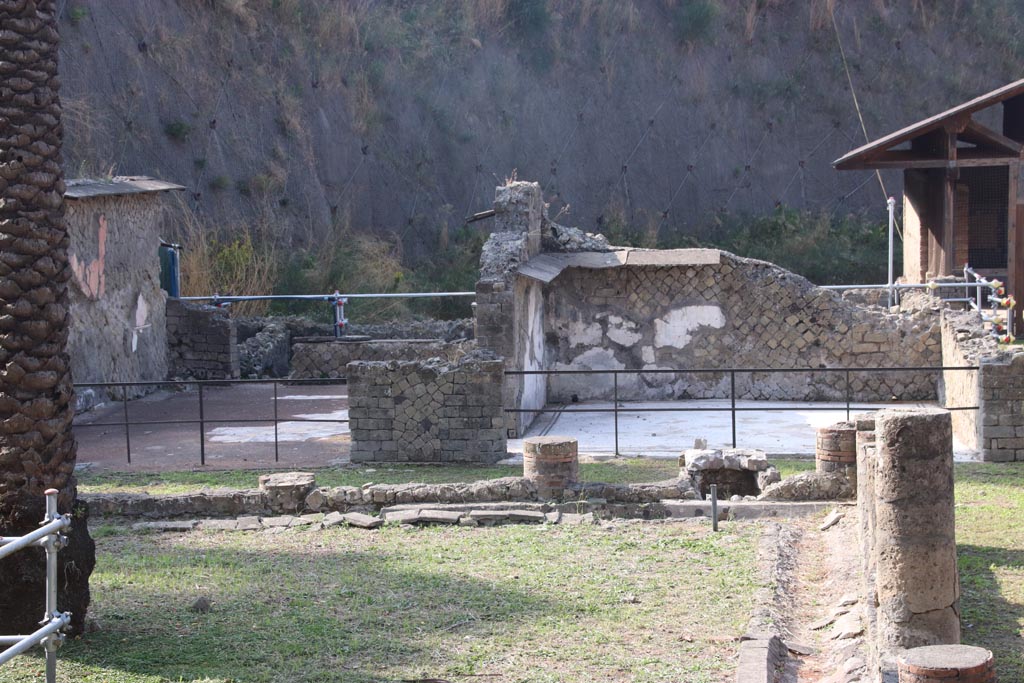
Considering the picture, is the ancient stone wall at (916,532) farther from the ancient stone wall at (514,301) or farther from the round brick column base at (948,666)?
the ancient stone wall at (514,301)

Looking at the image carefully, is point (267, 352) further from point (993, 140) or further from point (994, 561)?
point (994, 561)

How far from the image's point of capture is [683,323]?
803 inches

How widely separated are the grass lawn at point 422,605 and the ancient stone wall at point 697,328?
8.86 metres

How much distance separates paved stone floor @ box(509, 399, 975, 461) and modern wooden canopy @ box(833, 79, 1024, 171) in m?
7.48

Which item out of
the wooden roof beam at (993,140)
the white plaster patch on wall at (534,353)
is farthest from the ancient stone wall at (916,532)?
the wooden roof beam at (993,140)

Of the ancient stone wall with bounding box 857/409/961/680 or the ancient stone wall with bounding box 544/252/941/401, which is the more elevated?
the ancient stone wall with bounding box 544/252/941/401

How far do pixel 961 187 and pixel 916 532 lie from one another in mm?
21685

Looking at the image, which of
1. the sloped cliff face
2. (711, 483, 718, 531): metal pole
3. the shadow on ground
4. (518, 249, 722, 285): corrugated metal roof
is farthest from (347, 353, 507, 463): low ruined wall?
the sloped cliff face

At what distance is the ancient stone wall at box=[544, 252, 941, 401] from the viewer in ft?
66.0

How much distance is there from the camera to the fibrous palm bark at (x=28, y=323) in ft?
27.7

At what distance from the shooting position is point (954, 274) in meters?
25.8

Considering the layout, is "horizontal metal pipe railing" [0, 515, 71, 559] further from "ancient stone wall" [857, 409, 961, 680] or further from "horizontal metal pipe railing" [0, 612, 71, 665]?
"ancient stone wall" [857, 409, 961, 680]

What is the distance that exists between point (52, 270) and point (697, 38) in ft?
118

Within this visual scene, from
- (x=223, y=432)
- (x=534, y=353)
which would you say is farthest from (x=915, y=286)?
(x=223, y=432)
